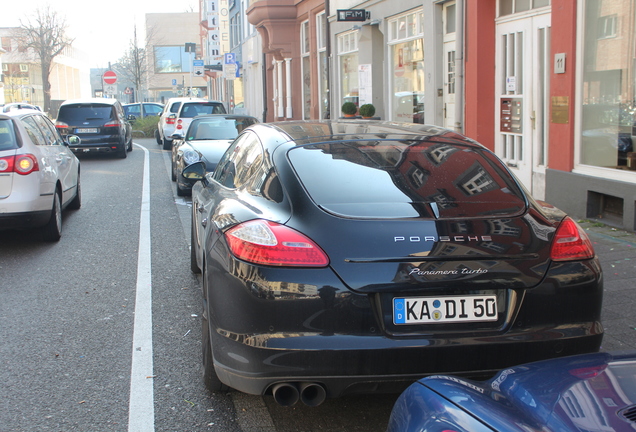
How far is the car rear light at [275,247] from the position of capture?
334cm

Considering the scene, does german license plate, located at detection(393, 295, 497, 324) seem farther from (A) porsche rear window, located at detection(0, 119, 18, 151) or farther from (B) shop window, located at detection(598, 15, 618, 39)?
(B) shop window, located at detection(598, 15, 618, 39)

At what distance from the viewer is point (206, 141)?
1312 centimetres

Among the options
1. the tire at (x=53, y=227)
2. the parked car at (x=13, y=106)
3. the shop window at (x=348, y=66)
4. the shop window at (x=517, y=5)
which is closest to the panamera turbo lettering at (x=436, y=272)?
the tire at (x=53, y=227)

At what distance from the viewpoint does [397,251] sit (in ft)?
10.8

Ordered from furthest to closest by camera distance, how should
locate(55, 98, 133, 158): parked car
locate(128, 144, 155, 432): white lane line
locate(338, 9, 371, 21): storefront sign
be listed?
locate(55, 98, 133, 158): parked car
locate(338, 9, 371, 21): storefront sign
locate(128, 144, 155, 432): white lane line

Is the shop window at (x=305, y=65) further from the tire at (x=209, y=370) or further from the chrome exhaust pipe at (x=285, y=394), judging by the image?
the chrome exhaust pipe at (x=285, y=394)

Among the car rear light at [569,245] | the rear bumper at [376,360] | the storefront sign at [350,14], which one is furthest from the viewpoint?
the storefront sign at [350,14]

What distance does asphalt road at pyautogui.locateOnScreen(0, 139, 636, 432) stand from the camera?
152 inches

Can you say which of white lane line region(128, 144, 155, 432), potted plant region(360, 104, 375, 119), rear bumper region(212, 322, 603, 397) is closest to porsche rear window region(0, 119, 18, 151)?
white lane line region(128, 144, 155, 432)

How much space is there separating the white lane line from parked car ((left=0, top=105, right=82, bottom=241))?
4.03ft

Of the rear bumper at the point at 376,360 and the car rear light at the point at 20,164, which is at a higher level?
the car rear light at the point at 20,164

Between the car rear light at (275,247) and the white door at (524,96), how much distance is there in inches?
295

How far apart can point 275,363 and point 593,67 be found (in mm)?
7050

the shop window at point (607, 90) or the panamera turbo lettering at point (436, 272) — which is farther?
the shop window at point (607, 90)
